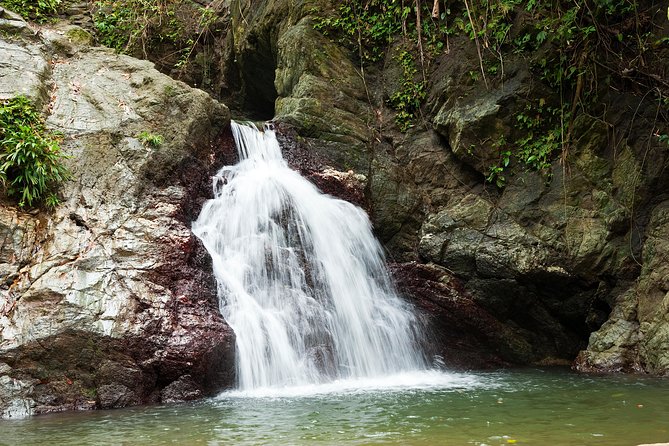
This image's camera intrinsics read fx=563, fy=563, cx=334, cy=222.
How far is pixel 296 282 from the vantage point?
8.77m

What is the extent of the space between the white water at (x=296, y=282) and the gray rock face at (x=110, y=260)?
1.31ft

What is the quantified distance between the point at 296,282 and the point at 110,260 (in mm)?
2771

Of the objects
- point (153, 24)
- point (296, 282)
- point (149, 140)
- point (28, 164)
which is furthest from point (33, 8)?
point (296, 282)

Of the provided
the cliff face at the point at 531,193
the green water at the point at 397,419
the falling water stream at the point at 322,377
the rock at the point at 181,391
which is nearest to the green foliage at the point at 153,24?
the cliff face at the point at 531,193

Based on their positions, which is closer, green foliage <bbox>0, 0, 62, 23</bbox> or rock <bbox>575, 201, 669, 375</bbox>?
rock <bbox>575, 201, 669, 375</bbox>

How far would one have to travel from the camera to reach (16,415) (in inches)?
238

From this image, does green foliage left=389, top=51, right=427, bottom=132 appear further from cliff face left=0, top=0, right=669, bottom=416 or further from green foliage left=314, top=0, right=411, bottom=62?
green foliage left=314, top=0, right=411, bottom=62

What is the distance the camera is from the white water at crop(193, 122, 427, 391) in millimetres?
7773

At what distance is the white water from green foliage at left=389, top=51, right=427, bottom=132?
2.47 m

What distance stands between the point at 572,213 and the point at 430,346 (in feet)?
10.7

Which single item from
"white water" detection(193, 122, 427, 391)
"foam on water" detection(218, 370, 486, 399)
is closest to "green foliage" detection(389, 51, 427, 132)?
"white water" detection(193, 122, 427, 391)

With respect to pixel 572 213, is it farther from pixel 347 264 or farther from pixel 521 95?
pixel 347 264

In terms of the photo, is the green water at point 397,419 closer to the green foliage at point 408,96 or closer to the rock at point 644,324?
the rock at point 644,324

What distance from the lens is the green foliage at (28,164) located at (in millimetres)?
7641
